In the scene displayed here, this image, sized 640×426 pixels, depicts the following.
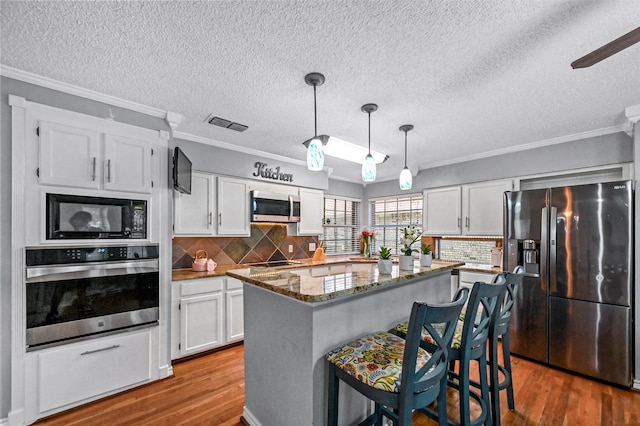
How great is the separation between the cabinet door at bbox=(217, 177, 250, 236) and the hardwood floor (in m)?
1.65

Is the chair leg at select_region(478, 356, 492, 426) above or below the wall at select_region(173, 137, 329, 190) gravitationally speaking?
below

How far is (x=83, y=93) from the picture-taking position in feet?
7.53

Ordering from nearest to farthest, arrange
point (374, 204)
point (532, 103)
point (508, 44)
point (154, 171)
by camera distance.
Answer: point (508, 44), point (532, 103), point (154, 171), point (374, 204)

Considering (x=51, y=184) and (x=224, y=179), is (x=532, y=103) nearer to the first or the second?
(x=224, y=179)

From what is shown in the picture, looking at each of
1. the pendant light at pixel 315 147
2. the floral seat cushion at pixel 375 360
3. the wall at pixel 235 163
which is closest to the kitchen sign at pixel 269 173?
the wall at pixel 235 163

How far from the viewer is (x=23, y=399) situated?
2.06 meters

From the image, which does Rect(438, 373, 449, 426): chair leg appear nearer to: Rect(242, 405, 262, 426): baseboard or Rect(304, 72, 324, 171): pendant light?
Rect(242, 405, 262, 426): baseboard

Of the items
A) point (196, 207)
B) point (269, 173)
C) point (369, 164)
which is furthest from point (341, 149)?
point (196, 207)

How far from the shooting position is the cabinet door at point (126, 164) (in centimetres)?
243

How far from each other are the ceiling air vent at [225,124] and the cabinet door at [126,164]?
2.06 feet

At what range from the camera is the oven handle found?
212cm

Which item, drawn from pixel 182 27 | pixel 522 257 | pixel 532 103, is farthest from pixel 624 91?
pixel 182 27

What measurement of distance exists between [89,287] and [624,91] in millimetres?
4524

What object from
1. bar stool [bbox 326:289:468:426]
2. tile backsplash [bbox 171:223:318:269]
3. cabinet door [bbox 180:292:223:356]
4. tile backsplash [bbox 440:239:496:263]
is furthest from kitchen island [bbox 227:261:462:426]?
tile backsplash [bbox 440:239:496:263]
